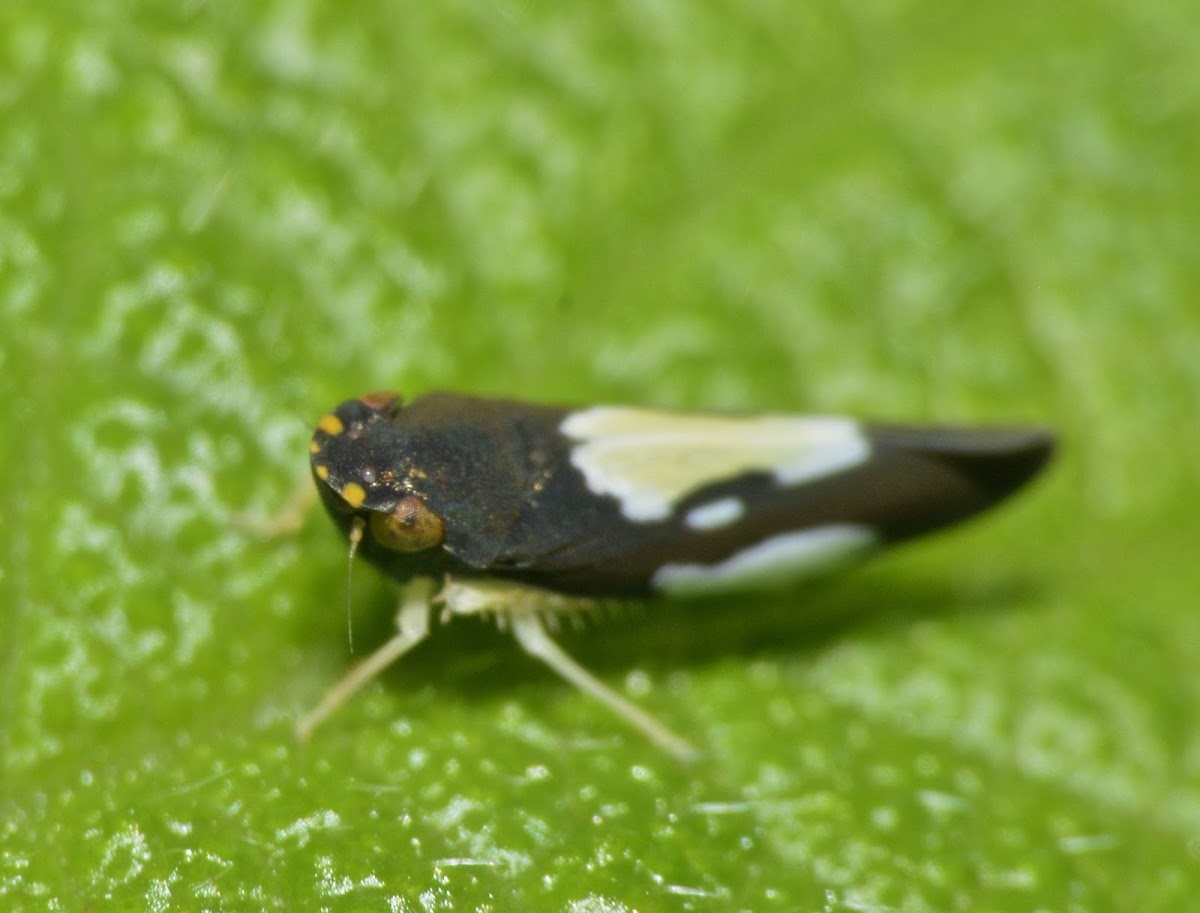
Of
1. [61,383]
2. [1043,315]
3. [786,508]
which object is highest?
[1043,315]

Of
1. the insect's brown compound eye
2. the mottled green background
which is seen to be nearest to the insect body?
the insect's brown compound eye

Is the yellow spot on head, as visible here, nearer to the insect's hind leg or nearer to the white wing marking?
the insect's hind leg

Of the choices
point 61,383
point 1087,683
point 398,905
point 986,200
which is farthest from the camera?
point 986,200

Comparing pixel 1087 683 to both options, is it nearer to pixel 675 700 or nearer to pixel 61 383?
pixel 675 700

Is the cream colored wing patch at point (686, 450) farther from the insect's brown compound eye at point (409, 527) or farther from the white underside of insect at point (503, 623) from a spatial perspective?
the insect's brown compound eye at point (409, 527)

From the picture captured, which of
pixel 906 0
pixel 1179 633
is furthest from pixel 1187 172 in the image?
pixel 1179 633

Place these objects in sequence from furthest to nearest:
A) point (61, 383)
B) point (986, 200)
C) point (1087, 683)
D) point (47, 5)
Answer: point (986, 200), point (1087, 683), point (47, 5), point (61, 383)
